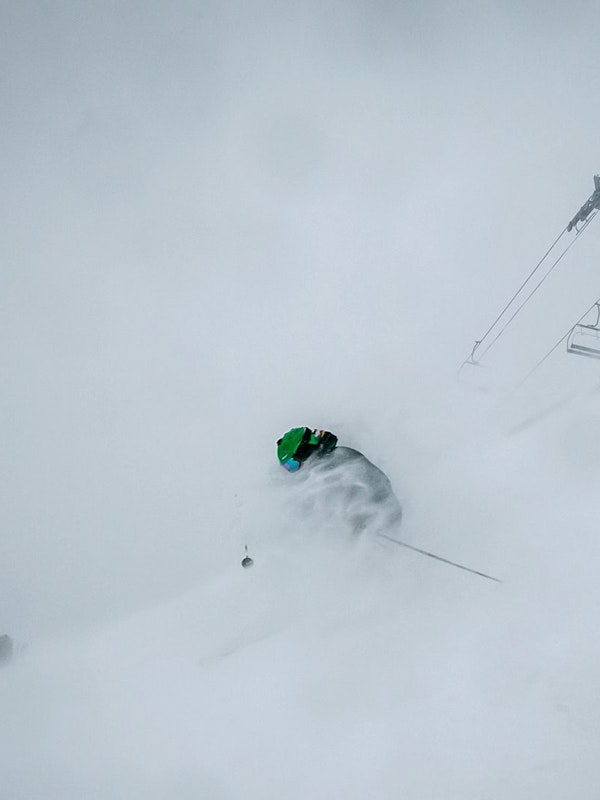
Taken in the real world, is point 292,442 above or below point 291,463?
above

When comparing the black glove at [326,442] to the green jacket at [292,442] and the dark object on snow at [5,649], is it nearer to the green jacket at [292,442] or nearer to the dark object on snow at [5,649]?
the green jacket at [292,442]

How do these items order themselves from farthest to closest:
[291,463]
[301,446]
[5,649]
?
[5,649]
[291,463]
[301,446]

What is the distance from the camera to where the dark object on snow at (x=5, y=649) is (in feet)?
32.5

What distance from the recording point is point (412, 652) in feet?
22.2

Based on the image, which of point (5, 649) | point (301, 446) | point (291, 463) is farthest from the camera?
point (5, 649)

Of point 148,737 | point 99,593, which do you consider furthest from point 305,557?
point 99,593

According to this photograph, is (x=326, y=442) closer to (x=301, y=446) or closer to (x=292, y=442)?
(x=301, y=446)

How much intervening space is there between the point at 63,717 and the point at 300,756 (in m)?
4.40

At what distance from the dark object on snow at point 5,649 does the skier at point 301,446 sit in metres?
7.80

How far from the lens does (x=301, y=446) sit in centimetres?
805

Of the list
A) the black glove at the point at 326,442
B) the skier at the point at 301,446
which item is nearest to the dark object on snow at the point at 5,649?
the skier at the point at 301,446

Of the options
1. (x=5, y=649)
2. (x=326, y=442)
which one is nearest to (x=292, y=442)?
(x=326, y=442)

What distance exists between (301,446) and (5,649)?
8332 mm

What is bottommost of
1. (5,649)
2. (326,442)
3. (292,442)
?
(5,649)
